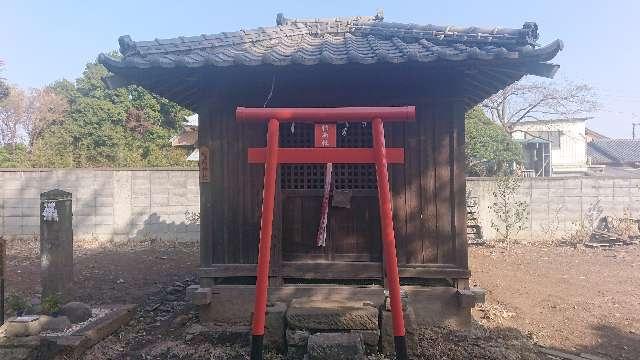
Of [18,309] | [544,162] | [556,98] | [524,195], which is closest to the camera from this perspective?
[18,309]

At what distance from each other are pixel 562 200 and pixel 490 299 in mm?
8679

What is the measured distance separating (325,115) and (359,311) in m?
2.12

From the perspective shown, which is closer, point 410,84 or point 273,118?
point 273,118

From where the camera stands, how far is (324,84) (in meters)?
5.86

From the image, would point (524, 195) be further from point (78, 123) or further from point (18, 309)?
point (78, 123)

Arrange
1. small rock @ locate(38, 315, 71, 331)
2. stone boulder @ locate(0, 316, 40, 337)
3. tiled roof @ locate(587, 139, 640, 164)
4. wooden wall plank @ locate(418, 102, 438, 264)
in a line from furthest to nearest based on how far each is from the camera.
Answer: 1. tiled roof @ locate(587, 139, 640, 164)
2. wooden wall plank @ locate(418, 102, 438, 264)
3. small rock @ locate(38, 315, 71, 331)
4. stone boulder @ locate(0, 316, 40, 337)

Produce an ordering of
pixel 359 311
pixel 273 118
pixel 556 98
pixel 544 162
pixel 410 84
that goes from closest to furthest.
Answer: pixel 273 118, pixel 359 311, pixel 410 84, pixel 544 162, pixel 556 98

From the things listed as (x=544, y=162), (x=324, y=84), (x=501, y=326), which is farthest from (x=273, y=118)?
(x=544, y=162)

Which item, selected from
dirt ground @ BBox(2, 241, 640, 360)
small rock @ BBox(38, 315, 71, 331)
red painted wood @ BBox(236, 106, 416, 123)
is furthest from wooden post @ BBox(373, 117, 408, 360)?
small rock @ BBox(38, 315, 71, 331)

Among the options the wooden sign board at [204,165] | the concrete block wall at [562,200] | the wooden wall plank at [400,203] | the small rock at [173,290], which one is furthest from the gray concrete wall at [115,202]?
the wooden wall plank at [400,203]

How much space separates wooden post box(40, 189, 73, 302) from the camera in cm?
646

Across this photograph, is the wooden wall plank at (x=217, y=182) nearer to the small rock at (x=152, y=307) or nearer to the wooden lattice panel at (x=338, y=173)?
the wooden lattice panel at (x=338, y=173)

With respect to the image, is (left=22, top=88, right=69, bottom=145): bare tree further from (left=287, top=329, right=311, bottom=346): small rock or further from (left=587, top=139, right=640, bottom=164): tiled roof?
(left=587, top=139, right=640, bottom=164): tiled roof

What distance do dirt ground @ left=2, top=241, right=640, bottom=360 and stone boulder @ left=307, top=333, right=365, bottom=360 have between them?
1.12m
